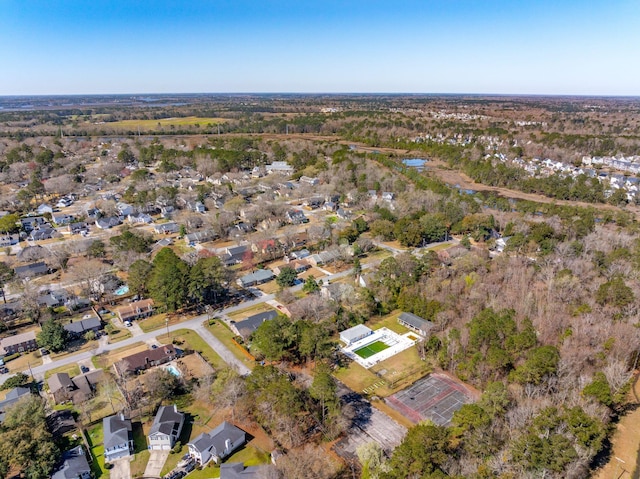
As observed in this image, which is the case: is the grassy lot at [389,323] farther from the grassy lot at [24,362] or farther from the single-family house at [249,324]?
the grassy lot at [24,362]

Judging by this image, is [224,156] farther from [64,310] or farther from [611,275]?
[611,275]

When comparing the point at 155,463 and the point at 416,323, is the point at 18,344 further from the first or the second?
the point at 416,323

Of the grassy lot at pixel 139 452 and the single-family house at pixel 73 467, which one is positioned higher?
the single-family house at pixel 73 467

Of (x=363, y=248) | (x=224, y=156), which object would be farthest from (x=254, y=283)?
(x=224, y=156)

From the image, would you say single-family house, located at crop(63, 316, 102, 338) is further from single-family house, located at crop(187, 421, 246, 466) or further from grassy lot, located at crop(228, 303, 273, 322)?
single-family house, located at crop(187, 421, 246, 466)

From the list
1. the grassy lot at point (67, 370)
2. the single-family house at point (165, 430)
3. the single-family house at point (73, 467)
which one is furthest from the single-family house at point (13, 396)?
the single-family house at point (165, 430)

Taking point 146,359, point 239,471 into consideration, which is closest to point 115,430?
point 146,359
